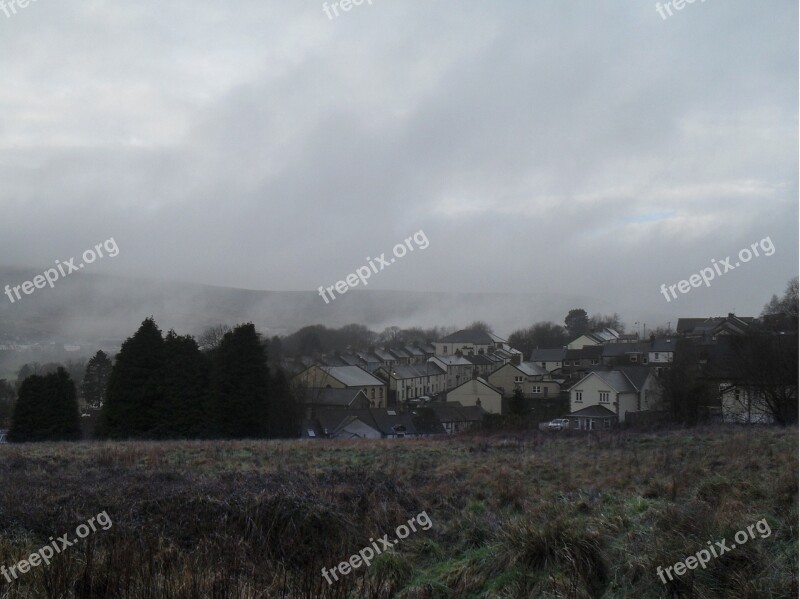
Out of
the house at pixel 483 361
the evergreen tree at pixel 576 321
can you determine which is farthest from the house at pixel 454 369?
the evergreen tree at pixel 576 321

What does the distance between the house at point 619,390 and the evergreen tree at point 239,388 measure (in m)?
23.1

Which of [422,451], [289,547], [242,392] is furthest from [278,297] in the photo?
[289,547]

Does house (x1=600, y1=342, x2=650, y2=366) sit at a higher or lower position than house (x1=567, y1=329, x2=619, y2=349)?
lower

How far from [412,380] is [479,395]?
14.9 meters

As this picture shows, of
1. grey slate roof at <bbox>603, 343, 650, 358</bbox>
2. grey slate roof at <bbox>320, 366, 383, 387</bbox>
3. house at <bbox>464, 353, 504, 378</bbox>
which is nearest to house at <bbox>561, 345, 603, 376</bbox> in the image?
grey slate roof at <bbox>603, 343, 650, 358</bbox>

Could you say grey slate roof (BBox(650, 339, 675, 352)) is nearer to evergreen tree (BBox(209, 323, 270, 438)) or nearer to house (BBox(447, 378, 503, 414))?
house (BBox(447, 378, 503, 414))

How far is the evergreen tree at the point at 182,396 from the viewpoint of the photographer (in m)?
33.5

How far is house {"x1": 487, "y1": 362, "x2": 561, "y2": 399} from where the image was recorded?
59.8 metres

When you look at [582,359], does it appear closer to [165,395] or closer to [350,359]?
[350,359]

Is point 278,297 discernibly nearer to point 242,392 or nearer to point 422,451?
point 242,392

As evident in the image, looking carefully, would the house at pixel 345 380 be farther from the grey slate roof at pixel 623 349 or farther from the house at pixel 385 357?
the grey slate roof at pixel 623 349

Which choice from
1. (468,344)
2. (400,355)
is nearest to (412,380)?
(400,355)

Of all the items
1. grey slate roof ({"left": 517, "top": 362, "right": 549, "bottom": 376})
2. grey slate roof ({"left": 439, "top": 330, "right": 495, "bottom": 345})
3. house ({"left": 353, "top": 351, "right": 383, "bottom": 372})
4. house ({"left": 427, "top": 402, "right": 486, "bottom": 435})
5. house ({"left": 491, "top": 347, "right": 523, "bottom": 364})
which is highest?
grey slate roof ({"left": 439, "top": 330, "right": 495, "bottom": 345})

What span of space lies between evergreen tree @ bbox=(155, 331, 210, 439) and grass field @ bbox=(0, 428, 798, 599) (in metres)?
20.7
